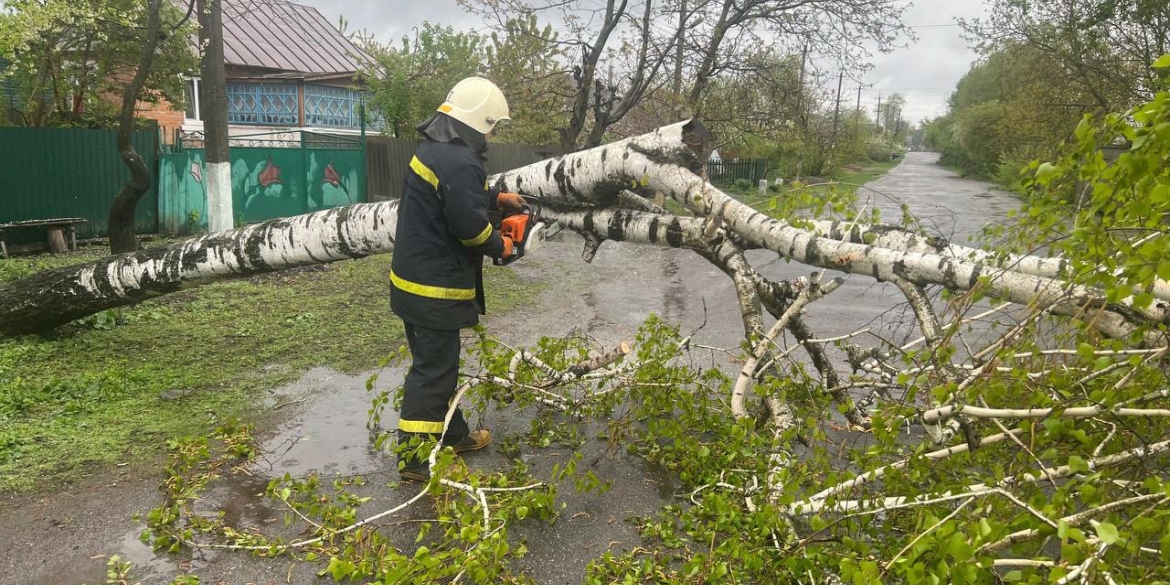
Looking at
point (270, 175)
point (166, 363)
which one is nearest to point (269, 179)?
point (270, 175)

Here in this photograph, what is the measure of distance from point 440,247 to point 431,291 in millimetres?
208

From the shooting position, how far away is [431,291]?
3457mm

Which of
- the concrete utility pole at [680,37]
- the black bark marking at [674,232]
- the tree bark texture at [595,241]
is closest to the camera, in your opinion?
the tree bark texture at [595,241]

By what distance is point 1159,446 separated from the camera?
80.2 inches

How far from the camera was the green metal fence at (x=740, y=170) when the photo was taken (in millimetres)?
25219

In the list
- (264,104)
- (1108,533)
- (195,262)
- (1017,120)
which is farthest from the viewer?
(1017,120)

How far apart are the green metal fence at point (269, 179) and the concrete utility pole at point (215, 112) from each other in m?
1.78

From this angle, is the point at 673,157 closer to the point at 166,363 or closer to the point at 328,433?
the point at 328,433

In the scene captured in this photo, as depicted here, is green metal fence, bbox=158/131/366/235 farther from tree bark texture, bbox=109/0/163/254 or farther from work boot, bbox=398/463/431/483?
work boot, bbox=398/463/431/483

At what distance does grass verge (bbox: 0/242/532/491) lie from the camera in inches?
146

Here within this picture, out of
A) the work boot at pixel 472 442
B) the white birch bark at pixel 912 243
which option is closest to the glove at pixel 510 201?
the work boot at pixel 472 442

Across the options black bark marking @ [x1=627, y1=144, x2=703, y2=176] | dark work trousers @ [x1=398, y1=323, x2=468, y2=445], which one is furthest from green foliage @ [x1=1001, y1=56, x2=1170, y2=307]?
dark work trousers @ [x1=398, y1=323, x2=468, y2=445]

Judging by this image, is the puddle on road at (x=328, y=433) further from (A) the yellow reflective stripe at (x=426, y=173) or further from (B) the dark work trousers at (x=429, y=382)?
(A) the yellow reflective stripe at (x=426, y=173)

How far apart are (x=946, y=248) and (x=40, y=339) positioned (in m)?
5.78
